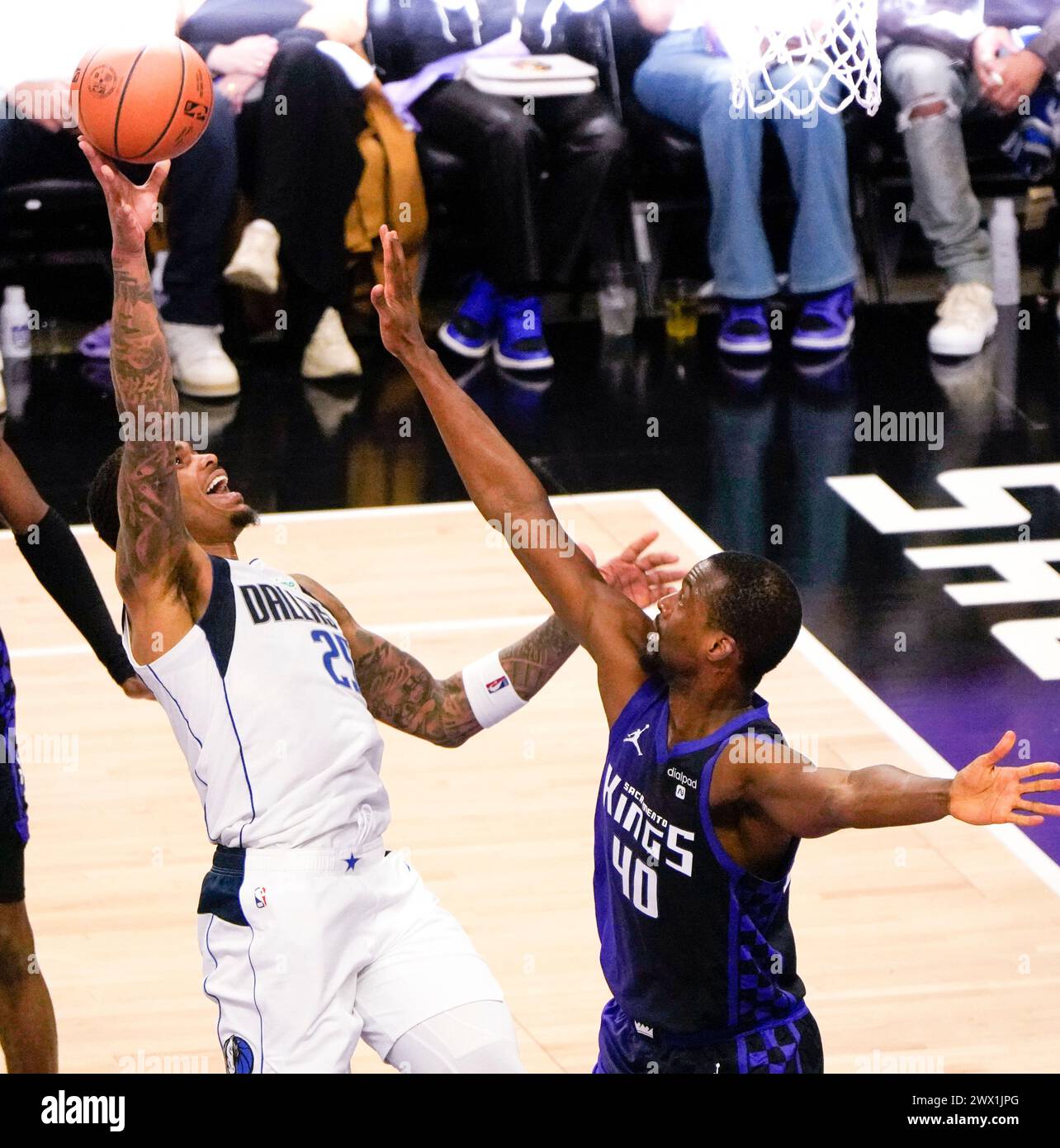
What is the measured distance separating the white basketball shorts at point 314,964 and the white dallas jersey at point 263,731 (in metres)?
0.06

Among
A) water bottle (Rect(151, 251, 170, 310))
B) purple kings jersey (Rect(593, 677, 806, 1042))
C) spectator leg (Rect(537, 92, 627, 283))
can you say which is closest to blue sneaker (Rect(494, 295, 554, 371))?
spectator leg (Rect(537, 92, 627, 283))

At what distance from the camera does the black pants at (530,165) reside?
9914 millimetres

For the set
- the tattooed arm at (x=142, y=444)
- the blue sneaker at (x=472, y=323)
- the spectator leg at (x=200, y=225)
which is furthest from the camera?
the blue sneaker at (x=472, y=323)

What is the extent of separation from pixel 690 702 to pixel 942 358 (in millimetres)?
6884

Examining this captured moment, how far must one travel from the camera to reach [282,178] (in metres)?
9.76

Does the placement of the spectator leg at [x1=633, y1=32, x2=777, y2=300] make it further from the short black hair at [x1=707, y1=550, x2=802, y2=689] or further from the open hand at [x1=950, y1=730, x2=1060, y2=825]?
the open hand at [x1=950, y1=730, x2=1060, y2=825]

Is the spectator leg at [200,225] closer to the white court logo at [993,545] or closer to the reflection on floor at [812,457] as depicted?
the reflection on floor at [812,457]

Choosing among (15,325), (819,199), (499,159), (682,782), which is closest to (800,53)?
(819,199)

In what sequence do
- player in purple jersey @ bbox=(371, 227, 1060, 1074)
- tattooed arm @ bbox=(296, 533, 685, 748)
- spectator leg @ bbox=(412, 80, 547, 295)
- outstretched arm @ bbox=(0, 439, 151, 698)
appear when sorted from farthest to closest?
spectator leg @ bbox=(412, 80, 547, 295)
outstretched arm @ bbox=(0, 439, 151, 698)
tattooed arm @ bbox=(296, 533, 685, 748)
player in purple jersey @ bbox=(371, 227, 1060, 1074)

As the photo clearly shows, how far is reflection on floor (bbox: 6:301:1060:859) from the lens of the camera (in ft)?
23.8

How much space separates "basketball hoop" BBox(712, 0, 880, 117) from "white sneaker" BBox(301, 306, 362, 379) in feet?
7.17

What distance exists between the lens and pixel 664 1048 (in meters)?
3.79

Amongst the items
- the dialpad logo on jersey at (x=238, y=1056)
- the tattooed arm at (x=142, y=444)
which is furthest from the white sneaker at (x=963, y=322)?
the dialpad logo on jersey at (x=238, y=1056)

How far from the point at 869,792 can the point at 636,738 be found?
0.56 m
